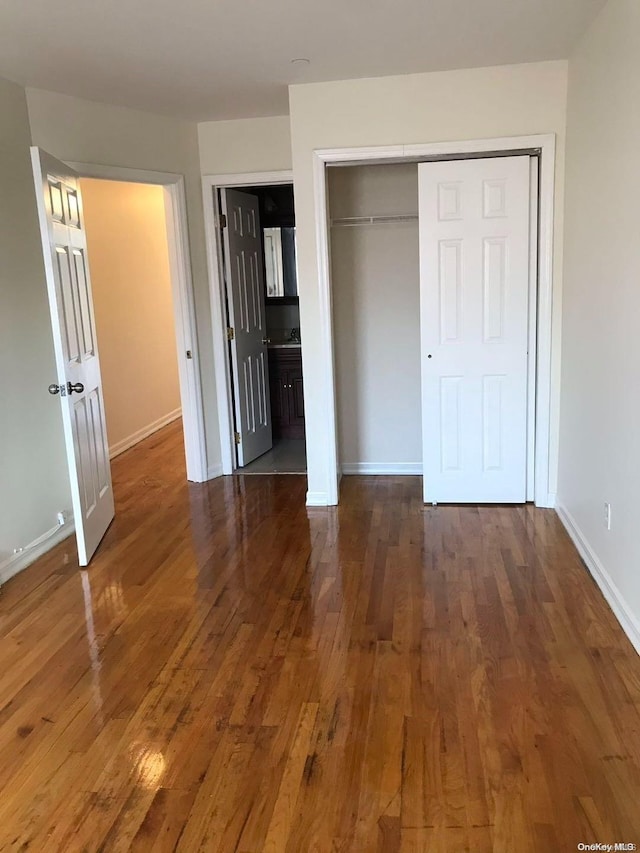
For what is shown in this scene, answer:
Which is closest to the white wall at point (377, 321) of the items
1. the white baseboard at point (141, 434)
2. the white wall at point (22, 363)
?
the white wall at point (22, 363)

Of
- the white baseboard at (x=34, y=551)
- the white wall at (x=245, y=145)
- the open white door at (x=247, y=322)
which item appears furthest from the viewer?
the open white door at (x=247, y=322)

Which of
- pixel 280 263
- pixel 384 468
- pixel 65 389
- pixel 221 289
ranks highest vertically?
pixel 280 263

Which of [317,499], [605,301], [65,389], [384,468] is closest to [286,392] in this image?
[384,468]

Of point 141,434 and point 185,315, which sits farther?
point 141,434

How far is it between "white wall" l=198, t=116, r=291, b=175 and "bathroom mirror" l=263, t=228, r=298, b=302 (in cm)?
142

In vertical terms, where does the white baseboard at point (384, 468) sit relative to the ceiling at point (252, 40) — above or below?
below

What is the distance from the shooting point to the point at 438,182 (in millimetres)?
4043

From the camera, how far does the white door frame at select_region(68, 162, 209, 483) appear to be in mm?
4855

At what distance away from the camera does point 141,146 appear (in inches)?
181

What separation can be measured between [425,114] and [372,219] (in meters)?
0.89

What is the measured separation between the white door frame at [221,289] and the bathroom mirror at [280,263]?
4.35 feet

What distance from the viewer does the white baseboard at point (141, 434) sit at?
20.4 ft

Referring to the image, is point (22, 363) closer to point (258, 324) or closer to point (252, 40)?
point (252, 40)

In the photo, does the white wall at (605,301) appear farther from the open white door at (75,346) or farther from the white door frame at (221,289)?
the open white door at (75,346)
